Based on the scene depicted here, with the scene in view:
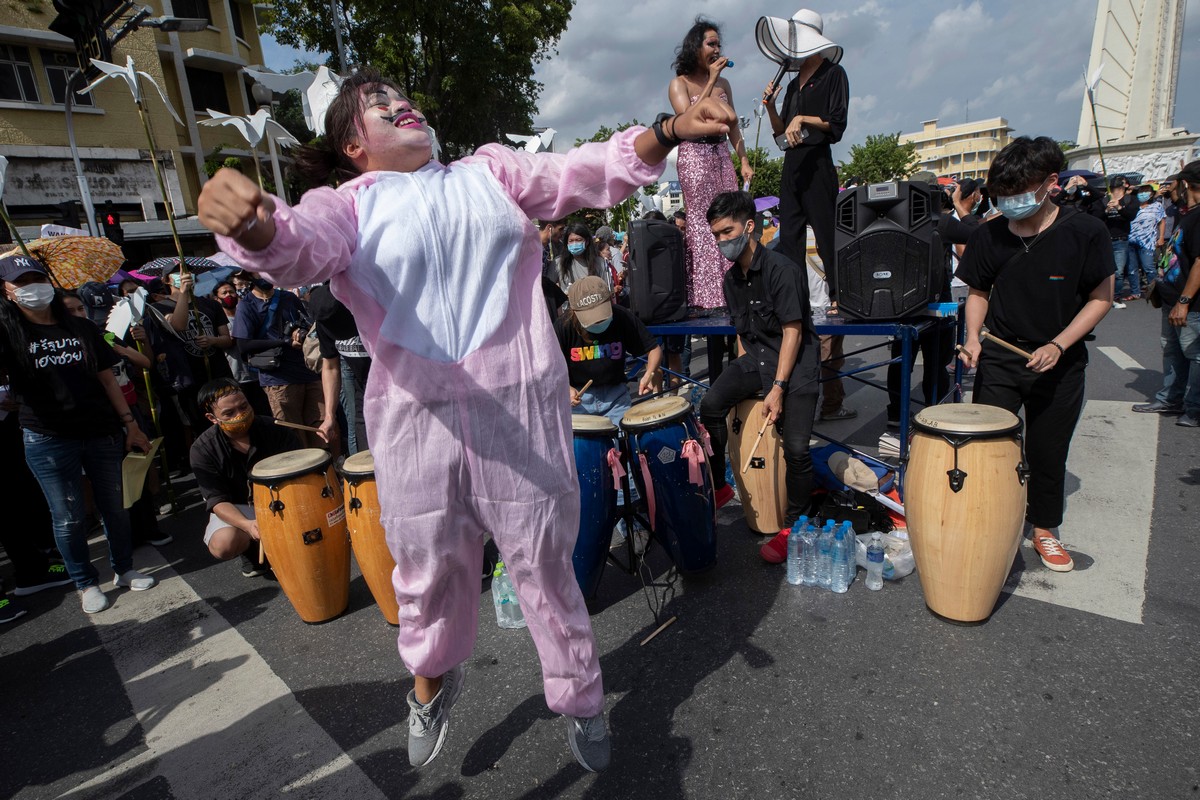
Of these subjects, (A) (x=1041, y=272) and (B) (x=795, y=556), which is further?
(B) (x=795, y=556)

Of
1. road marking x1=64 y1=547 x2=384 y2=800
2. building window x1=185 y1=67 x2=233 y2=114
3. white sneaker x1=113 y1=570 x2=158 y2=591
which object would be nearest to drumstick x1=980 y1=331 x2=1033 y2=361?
road marking x1=64 y1=547 x2=384 y2=800

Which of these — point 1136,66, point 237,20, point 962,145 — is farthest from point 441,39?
point 962,145

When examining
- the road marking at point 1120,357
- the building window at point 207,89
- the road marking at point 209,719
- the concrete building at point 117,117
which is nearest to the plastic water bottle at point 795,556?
the road marking at point 209,719

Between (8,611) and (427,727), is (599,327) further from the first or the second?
(8,611)

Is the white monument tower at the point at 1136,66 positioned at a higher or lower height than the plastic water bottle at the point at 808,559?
higher

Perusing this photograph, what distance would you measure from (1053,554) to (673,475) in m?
1.84

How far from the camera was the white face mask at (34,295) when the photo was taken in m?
3.47

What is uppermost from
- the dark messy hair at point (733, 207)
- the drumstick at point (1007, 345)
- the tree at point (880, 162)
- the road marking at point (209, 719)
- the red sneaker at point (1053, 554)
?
the tree at point (880, 162)

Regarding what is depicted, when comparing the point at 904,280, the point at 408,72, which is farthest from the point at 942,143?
the point at 904,280

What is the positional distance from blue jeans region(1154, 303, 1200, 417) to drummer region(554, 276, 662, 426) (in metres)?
4.08

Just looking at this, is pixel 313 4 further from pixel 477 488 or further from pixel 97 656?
pixel 477 488

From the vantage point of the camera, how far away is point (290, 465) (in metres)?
3.25

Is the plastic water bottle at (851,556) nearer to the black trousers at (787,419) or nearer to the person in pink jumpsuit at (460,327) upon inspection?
the black trousers at (787,419)

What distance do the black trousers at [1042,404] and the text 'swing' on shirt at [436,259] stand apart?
101 inches
